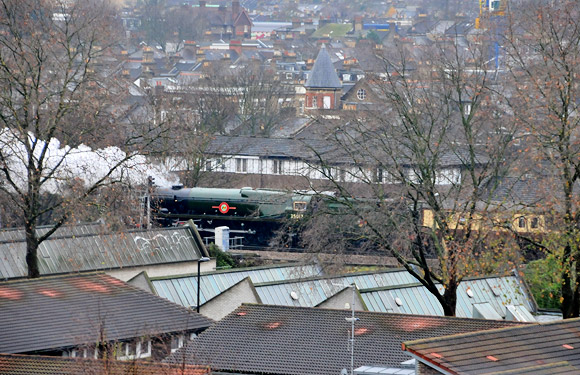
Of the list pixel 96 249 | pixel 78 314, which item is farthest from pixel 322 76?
pixel 78 314

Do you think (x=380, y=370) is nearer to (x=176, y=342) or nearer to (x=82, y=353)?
(x=176, y=342)

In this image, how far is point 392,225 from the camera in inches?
1216

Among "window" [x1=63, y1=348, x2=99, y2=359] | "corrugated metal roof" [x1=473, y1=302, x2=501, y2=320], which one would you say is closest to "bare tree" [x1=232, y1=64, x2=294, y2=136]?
"corrugated metal roof" [x1=473, y1=302, x2=501, y2=320]

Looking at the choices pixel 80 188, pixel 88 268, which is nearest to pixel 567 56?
pixel 80 188

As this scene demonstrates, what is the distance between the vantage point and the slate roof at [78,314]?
2614 cm

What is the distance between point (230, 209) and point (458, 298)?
58.3 feet

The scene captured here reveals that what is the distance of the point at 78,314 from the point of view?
90.1 feet

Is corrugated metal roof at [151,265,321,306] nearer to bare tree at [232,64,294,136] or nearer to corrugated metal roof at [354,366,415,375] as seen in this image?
corrugated metal roof at [354,366,415,375]

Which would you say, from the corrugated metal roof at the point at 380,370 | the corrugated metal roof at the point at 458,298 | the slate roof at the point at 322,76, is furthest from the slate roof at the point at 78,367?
the slate roof at the point at 322,76

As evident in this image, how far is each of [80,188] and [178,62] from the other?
12199 centimetres

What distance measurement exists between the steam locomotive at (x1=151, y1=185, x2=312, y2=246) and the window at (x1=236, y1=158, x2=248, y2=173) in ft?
66.7

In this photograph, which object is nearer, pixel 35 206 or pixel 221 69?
pixel 35 206

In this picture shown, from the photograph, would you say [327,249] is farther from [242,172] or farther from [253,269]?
[242,172]

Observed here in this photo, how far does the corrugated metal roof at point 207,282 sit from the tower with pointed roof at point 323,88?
63.8 metres
